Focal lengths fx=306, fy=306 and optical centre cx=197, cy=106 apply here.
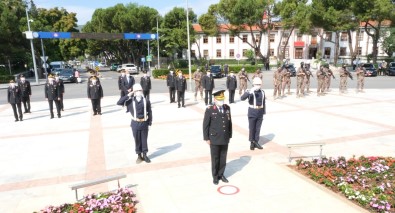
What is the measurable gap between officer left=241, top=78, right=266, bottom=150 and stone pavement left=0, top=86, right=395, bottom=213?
396mm

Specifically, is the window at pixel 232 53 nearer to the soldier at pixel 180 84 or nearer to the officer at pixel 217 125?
the soldier at pixel 180 84

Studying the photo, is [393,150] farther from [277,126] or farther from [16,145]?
[16,145]

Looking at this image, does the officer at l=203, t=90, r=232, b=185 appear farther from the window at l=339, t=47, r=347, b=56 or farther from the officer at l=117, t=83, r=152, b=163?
the window at l=339, t=47, r=347, b=56

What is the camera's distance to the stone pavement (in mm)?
5512

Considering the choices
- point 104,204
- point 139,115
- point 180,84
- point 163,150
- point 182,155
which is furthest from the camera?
point 180,84

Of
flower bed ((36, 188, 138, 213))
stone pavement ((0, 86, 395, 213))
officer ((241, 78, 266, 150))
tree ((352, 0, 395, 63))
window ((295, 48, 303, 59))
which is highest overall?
tree ((352, 0, 395, 63))

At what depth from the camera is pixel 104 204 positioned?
515 cm

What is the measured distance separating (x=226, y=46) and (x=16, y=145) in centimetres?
6042

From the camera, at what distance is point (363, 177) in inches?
244

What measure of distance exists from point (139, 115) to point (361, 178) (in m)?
4.97

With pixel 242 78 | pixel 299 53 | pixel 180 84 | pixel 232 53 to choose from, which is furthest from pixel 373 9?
pixel 232 53

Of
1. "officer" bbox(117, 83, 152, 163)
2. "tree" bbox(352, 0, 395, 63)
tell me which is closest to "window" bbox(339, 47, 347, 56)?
"tree" bbox(352, 0, 395, 63)

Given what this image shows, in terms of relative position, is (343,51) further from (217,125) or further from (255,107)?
(217,125)

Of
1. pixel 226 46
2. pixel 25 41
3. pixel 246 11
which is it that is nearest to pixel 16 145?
pixel 25 41
